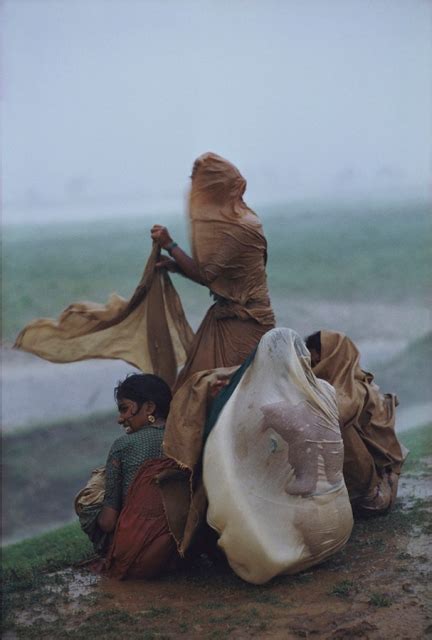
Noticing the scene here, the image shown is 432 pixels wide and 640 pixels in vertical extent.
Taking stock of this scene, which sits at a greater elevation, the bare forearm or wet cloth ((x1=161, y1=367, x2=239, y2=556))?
the bare forearm

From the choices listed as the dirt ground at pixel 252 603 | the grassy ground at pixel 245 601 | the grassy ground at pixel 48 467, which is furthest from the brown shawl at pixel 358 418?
the grassy ground at pixel 48 467

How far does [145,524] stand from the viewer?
4766 mm

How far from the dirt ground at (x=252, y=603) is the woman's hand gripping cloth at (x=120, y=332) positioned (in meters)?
1.42

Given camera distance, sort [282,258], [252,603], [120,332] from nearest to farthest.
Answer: [252,603] → [120,332] → [282,258]

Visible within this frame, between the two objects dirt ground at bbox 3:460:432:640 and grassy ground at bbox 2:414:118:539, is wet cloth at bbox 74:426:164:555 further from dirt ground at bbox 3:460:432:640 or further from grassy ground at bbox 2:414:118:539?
grassy ground at bbox 2:414:118:539

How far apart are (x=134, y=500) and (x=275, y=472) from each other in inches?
27.0

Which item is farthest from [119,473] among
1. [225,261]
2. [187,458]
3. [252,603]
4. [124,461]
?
[225,261]

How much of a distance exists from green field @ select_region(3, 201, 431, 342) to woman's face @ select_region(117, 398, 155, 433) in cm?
749

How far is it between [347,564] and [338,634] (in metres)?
0.77

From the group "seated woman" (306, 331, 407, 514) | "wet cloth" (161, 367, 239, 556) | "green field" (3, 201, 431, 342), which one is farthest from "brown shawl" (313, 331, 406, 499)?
"green field" (3, 201, 431, 342)

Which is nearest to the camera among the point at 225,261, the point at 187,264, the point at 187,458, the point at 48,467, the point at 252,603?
the point at 252,603

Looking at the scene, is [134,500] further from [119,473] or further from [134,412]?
[134,412]

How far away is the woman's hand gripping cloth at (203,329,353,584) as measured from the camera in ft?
14.5

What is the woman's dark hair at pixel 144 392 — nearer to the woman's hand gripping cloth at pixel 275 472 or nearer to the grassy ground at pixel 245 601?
the woman's hand gripping cloth at pixel 275 472
